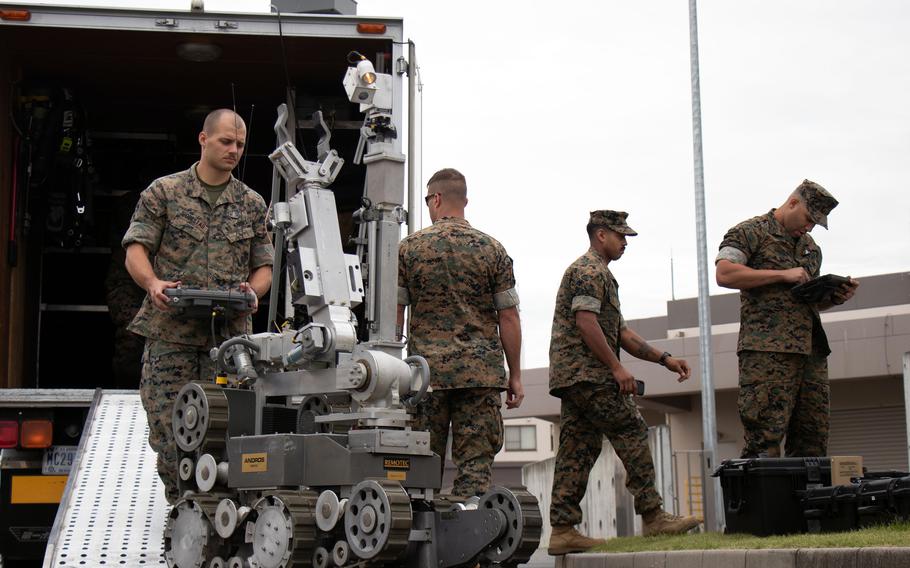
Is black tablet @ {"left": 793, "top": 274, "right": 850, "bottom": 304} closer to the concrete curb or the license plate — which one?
the concrete curb

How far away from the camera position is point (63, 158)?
29.2 feet

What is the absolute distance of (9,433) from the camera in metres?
6.51

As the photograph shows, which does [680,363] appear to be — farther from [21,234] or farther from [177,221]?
[21,234]

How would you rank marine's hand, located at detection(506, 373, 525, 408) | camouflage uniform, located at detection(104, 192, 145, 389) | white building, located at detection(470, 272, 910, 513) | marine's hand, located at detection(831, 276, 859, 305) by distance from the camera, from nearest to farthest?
marine's hand, located at detection(506, 373, 525, 408) → marine's hand, located at detection(831, 276, 859, 305) → camouflage uniform, located at detection(104, 192, 145, 389) → white building, located at detection(470, 272, 910, 513)

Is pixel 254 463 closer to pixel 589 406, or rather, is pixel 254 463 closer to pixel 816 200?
pixel 589 406

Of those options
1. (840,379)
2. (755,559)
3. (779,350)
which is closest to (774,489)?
(779,350)

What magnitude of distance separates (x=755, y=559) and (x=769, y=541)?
55 centimetres

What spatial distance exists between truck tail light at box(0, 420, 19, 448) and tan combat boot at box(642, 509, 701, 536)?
3.70 metres

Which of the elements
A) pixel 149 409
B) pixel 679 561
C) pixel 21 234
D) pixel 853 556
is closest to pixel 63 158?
pixel 21 234

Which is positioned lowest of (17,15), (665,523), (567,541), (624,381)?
(567,541)

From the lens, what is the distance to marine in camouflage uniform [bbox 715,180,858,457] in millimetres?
7504

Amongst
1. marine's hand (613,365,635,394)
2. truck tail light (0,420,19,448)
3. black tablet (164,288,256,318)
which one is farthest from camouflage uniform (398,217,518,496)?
truck tail light (0,420,19,448)

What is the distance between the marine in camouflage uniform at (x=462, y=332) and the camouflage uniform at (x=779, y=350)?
162 cm

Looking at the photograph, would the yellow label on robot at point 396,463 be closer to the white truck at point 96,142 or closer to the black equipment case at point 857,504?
the white truck at point 96,142
